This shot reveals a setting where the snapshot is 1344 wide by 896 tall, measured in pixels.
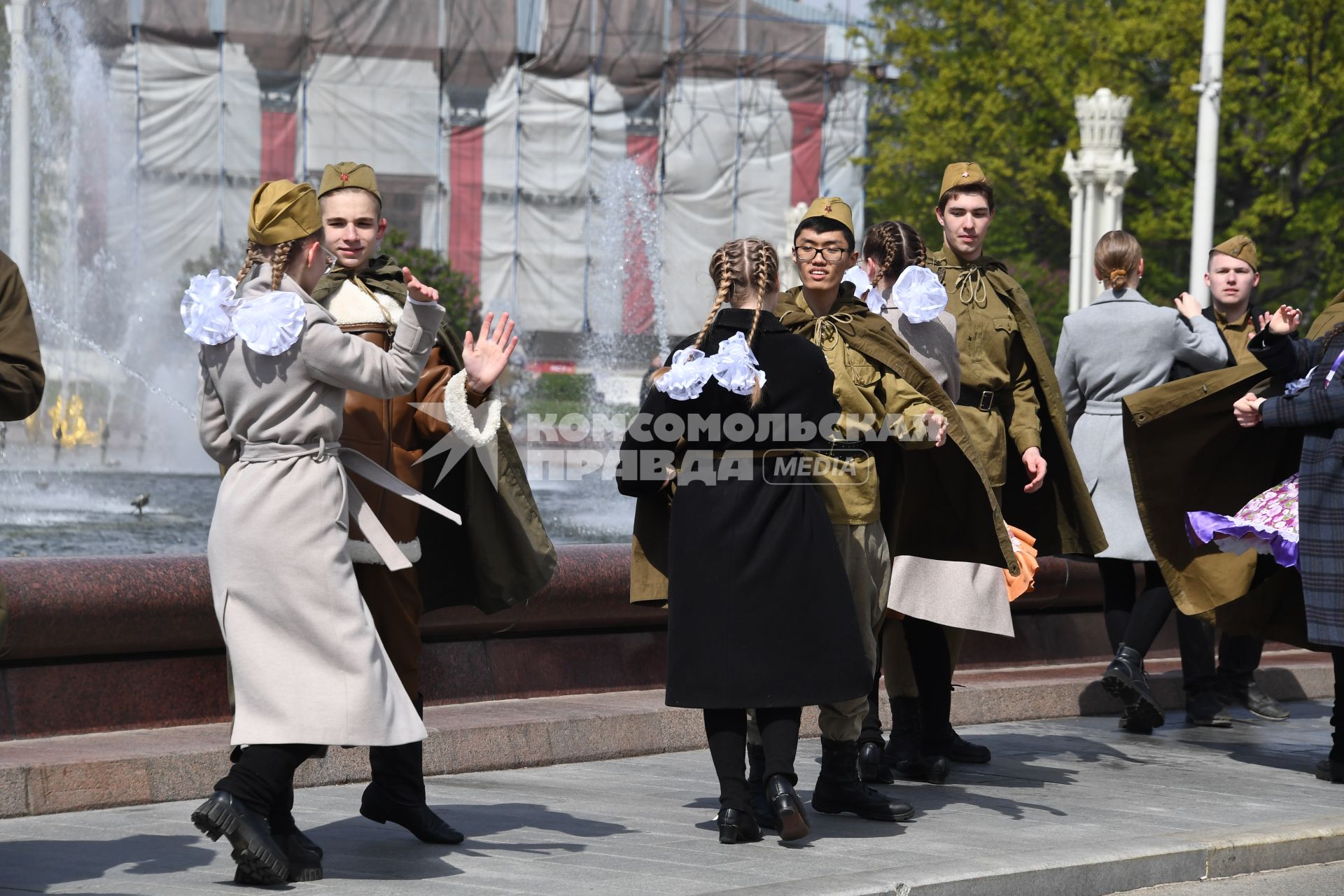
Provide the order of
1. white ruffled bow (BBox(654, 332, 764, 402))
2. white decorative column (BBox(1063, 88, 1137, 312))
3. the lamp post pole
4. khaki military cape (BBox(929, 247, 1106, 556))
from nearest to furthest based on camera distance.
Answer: white ruffled bow (BBox(654, 332, 764, 402)), khaki military cape (BBox(929, 247, 1106, 556)), the lamp post pole, white decorative column (BBox(1063, 88, 1137, 312))

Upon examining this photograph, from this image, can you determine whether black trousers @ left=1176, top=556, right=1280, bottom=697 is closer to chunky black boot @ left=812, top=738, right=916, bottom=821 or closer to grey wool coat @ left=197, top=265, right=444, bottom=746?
chunky black boot @ left=812, top=738, right=916, bottom=821

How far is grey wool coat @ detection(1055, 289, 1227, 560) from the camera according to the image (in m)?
8.12

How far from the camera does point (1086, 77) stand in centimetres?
3203

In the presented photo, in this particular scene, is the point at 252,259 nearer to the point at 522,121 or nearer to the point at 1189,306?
the point at 1189,306

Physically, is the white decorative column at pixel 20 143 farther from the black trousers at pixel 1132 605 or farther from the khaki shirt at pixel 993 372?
the khaki shirt at pixel 993 372

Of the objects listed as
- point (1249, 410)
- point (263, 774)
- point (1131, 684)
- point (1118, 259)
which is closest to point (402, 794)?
point (263, 774)

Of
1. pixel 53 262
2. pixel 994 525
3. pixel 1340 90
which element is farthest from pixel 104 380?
pixel 994 525

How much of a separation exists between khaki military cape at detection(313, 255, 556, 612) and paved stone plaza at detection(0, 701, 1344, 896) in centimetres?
70

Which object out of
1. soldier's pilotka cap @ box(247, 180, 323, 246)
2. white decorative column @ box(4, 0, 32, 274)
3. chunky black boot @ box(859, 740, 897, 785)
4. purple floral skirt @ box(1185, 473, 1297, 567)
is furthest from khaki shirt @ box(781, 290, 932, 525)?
white decorative column @ box(4, 0, 32, 274)

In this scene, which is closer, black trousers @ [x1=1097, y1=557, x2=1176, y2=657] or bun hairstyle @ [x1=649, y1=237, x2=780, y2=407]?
bun hairstyle @ [x1=649, y1=237, x2=780, y2=407]

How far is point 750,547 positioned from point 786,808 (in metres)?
0.73

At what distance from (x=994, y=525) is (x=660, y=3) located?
1484 inches

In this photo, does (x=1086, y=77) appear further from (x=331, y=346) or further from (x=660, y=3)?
(x=331, y=346)

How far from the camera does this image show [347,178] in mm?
5457
